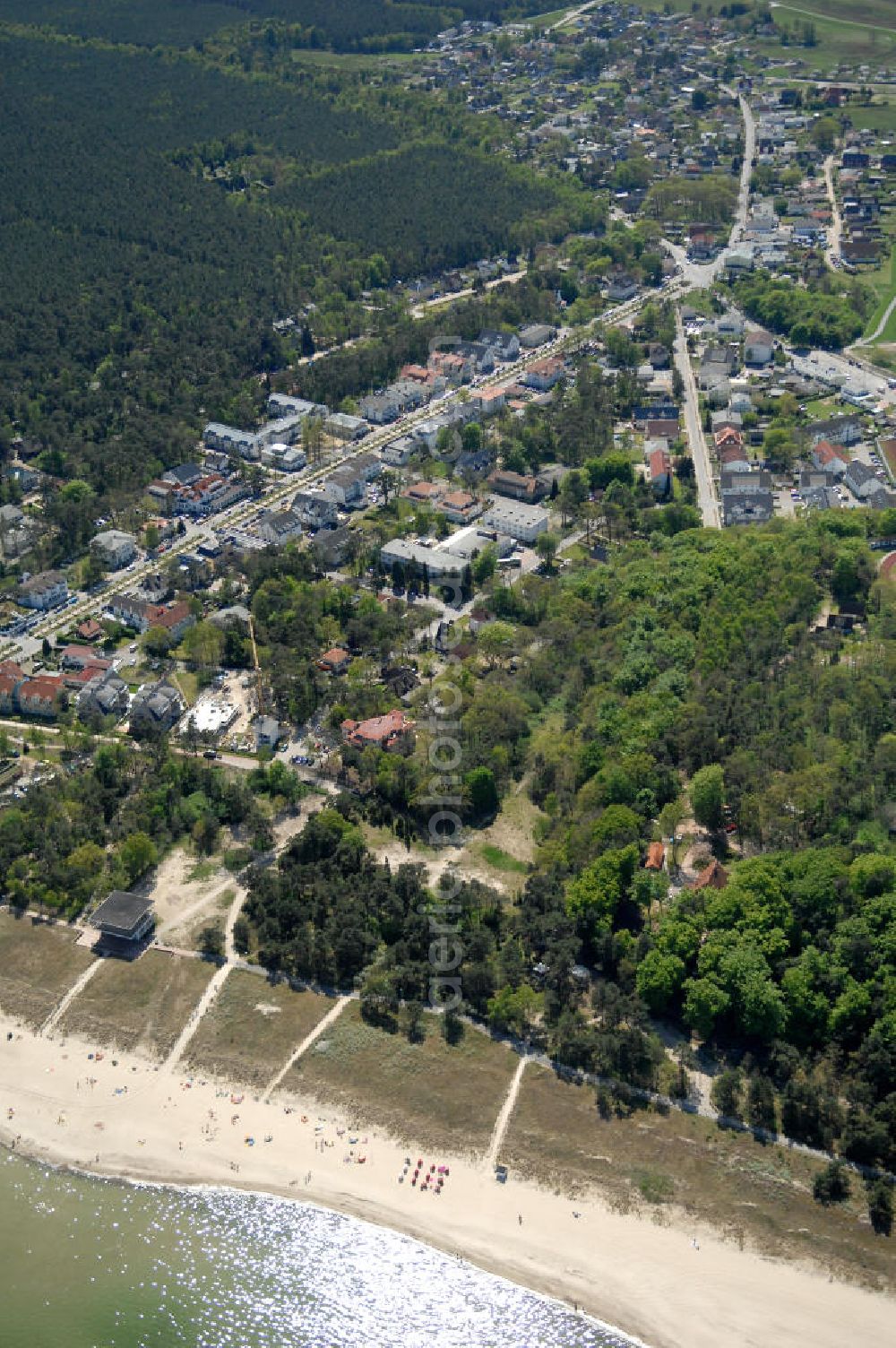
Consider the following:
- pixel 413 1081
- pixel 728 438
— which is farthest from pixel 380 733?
pixel 728 438

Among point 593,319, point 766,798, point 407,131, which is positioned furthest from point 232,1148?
point 407,131

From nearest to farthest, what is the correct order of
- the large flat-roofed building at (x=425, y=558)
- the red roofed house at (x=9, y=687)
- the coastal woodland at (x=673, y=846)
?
1. the coastal woodland at (x=673, y=846)
2. the red roofed house at (x=9, y=687)
3. the large flat-roofed building at (x=425, y=558)

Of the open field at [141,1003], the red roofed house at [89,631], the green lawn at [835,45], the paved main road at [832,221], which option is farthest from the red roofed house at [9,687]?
the green lawn at [835,45]

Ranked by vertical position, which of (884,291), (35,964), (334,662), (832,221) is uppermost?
(832,221)

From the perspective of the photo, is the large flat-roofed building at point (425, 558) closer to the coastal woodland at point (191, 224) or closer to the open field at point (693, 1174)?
the coastal woodland at point (191, 224)

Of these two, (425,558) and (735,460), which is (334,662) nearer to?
(425,558)

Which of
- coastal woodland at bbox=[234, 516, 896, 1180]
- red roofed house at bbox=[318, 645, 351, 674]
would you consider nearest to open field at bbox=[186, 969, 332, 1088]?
coastal woodland at bbox=[234, 516, 896, 1180]

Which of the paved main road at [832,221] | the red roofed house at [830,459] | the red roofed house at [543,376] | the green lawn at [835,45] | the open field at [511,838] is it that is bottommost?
the open field at [511,838]
